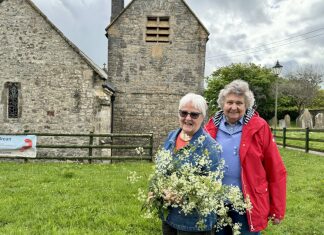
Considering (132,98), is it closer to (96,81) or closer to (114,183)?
(96,81)

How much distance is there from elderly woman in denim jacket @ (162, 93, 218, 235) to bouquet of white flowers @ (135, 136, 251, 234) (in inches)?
2.7

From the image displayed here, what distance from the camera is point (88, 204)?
7160 mm

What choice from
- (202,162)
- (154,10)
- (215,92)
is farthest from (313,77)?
(202,162)

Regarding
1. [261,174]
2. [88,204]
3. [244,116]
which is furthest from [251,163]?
[88,204]

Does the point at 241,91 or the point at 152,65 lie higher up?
the point at 152,65

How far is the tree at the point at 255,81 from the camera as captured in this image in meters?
49.7

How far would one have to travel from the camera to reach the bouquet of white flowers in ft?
9.27

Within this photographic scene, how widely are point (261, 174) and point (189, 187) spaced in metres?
1.00

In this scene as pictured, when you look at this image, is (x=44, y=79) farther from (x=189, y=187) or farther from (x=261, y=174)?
(x=189, y=187)

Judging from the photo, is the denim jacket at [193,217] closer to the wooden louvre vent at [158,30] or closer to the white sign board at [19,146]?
the white sign board at [19,146]

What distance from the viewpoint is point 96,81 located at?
52.4 feet

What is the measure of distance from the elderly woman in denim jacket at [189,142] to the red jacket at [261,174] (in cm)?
48

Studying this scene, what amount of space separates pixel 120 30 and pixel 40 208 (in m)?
13.1

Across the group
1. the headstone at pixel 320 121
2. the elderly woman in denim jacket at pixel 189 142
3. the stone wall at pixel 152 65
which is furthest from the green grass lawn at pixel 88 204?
the headstone at pixel 320 121
